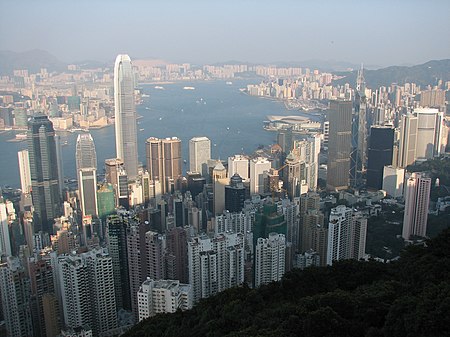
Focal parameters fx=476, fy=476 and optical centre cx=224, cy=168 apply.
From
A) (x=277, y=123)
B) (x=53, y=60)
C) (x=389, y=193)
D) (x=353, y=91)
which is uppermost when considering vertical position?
(x=53, y=60)

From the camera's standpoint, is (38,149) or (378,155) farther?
(378,155)

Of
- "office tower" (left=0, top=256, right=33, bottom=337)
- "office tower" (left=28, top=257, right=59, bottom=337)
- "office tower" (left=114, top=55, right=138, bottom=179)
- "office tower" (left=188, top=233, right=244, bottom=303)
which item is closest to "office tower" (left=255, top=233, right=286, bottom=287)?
"office tower" (left=188, top=233, right=244, bottom=303)

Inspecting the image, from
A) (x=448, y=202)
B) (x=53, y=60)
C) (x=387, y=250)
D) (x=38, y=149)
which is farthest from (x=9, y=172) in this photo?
(x=448, y=202)

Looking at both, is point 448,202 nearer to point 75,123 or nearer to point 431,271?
point 431,271

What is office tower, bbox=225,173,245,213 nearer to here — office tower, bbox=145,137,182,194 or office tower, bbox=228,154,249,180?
office tower, bbox=228,154,249,180

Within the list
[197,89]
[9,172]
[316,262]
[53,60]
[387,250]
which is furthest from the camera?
[197,89]

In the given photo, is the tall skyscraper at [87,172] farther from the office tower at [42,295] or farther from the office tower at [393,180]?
the office tower at [393,180]

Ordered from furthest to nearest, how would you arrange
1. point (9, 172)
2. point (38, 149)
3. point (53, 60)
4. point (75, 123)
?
point (75, 123) → point (38, 149) → point (9, 172) → point (53, 60)

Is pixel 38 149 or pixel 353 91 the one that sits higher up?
pixel 353 91

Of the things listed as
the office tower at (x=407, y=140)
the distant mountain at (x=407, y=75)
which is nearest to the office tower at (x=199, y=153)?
the distant mountain at (x=407, y=75)
